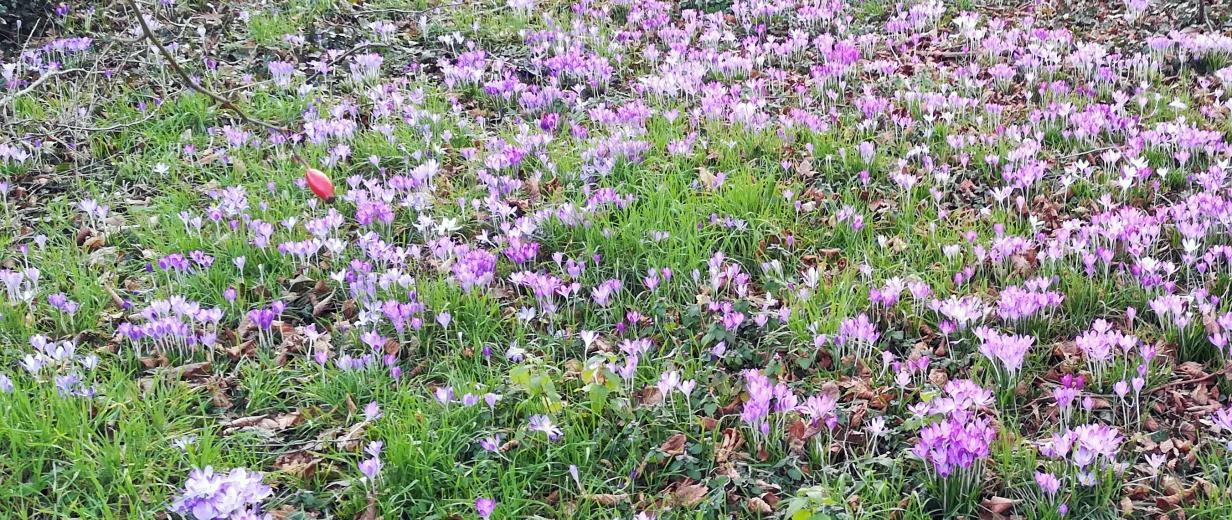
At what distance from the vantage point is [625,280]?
3.75 metres

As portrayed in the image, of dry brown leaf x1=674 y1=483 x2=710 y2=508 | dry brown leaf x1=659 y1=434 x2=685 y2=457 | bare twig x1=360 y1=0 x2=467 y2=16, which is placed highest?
bare twig x1=360 y1=0 x2=467 y2=16

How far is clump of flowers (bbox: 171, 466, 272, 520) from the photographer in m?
2.29

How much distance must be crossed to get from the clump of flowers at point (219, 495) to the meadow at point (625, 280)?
0.5 inches

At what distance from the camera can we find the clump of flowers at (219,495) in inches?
90.0

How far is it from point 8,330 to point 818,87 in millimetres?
4151

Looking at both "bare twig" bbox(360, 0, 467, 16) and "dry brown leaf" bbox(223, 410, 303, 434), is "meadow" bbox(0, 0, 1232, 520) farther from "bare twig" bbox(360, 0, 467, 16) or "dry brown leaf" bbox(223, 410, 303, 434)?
"bare twig" bbox(360, 0, 467, 16)

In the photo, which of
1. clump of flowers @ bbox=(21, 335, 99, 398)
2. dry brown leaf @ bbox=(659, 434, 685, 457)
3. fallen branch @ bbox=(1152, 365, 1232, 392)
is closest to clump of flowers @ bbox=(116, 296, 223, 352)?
clump of flowers @ bbox=(21, 335, 99, 398)

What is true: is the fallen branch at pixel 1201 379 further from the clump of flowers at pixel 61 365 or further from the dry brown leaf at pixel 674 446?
the clump of flowers at pixel 61 365

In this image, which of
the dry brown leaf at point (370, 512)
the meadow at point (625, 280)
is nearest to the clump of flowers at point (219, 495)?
the meadow at point (625, 280)

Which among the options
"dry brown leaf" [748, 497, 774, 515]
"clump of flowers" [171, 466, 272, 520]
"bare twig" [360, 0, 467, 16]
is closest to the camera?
"clump of flowers" [171, 466, 272, 520]

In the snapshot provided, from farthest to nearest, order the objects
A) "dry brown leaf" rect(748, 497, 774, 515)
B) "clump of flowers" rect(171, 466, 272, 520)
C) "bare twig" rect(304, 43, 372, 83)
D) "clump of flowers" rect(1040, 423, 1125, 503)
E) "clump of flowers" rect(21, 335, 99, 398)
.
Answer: "bare twig" rect(304, 43, 372, 83) → "clump of flowers" rect(21, 335, 99, 398) → "dry brown leaf" rect(748, 497, 774, 515) → "clump of flowers" rect(1040, 423, 1125, 503) → "clump of flowers" rect(171, 466, 272, 520)

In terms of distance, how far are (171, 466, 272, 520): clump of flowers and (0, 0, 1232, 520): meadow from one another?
1cm

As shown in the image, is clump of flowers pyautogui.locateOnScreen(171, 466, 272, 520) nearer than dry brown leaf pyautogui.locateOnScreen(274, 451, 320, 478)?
Yes

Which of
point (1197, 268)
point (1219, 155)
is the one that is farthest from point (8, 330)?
point (1219, 155)
